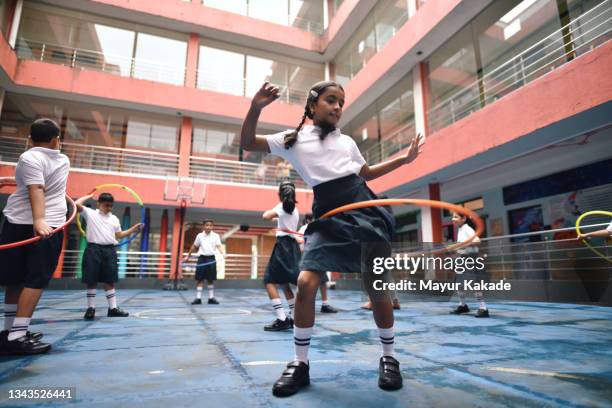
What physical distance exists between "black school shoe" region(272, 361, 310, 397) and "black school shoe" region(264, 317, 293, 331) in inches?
Answer: 77.2

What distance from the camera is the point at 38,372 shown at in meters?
2.14

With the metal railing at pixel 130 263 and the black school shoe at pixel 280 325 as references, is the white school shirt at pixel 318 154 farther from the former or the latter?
the metal railing at pixel 130 263

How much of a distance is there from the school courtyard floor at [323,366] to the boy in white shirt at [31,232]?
249 millimetres

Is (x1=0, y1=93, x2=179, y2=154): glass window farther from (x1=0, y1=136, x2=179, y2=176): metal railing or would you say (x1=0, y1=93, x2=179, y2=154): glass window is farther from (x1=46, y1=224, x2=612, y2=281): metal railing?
(x1=46, y1=224, x2=612, y2=281): metal railing

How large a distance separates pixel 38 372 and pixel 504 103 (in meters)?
8.29

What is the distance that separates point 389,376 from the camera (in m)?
1.86

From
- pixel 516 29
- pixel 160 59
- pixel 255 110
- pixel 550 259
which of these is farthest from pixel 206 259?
pixel 516 29

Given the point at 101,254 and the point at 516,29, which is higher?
the point at 516,29

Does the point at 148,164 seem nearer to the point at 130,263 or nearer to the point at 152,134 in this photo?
the point at 152,134

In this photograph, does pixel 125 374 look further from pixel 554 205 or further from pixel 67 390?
pixel 554 205

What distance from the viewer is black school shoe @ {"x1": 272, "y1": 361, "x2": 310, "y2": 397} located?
68.5 inches

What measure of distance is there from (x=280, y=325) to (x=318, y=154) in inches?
94.7

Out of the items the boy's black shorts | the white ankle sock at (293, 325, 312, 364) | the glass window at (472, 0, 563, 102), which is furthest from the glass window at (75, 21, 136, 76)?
the white ankle sock at (293, 325, 312, 364)

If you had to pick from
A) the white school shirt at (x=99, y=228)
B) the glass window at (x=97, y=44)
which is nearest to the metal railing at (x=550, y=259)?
the white school shirt at (x=99, y=228)
